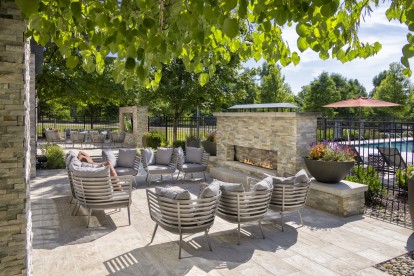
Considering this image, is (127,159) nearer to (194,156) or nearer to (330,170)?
(194,156)

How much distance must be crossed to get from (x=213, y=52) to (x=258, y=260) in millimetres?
2794

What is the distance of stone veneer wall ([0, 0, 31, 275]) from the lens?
2.85 m

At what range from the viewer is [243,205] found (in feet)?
16.8

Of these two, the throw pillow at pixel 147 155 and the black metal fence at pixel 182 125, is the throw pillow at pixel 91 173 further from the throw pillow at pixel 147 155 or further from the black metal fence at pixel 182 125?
the black metal fence at pixel 182 125

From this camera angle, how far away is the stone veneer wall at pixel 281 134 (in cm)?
759

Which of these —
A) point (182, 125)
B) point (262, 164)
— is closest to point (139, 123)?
point (182, 125)

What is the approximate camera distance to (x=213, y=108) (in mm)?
17188

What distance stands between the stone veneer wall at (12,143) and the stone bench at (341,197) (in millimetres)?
5459

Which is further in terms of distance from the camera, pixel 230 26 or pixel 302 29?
pixel 302 29

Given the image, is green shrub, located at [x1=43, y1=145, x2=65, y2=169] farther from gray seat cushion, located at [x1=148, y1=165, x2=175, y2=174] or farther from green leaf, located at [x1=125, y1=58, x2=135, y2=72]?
green leaf, located at [x1=125, y1=58, x2=135, y2=72]

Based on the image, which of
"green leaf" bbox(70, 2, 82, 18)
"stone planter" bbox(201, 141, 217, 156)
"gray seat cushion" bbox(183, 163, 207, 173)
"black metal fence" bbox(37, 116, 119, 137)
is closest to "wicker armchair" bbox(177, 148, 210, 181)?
"gray seat cushion" bbox(183, 163, 207, 173)

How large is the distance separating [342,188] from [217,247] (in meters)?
3.02

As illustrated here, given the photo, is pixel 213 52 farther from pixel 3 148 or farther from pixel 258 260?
pixel 258 260

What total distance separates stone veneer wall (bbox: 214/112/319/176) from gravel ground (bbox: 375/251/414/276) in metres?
3.21
